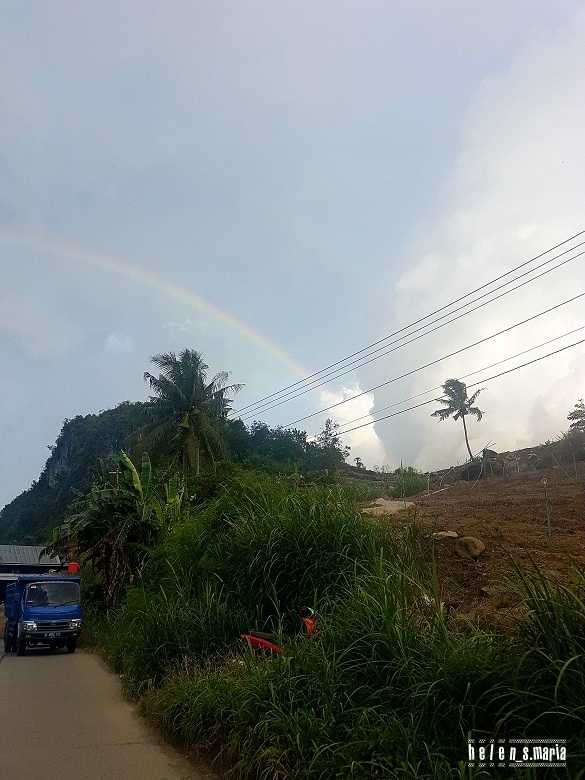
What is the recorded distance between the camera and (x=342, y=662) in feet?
19.2

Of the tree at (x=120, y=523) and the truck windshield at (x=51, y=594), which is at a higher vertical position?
the tree at (x=120, y=523)

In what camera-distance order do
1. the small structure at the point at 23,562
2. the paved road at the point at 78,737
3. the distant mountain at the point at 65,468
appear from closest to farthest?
the paved road at the point at 78,737
the small structure at the point at 23,562
the distant mountain at the point at 65,468

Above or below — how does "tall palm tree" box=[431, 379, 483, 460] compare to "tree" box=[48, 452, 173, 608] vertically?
above

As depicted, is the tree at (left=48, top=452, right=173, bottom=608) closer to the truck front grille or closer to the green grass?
the truck front grille

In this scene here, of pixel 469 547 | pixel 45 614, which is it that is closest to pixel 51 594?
pixel 45 614

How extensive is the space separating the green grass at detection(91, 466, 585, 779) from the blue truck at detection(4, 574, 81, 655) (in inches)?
398

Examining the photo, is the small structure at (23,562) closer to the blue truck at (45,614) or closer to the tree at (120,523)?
the blue truck at (45,614)

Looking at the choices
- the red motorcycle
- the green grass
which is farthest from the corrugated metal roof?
the red motorcycle

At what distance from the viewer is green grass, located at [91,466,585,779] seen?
4363 mm

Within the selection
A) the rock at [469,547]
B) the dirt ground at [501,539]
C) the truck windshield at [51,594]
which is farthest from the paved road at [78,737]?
the truck windshield at [51,594]

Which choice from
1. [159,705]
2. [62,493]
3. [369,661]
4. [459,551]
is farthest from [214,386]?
[62,493]

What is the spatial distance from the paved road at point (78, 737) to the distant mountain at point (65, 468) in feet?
220

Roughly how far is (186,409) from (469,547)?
27373mm

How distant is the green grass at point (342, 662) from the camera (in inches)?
172
